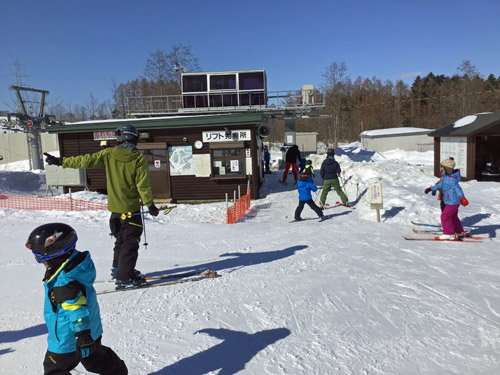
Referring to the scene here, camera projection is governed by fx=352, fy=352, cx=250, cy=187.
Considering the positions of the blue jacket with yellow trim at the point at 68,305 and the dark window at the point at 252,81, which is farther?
the dark window at the point at 252,81

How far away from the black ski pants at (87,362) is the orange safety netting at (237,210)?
7055mm

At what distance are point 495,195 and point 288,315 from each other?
9.98 metres

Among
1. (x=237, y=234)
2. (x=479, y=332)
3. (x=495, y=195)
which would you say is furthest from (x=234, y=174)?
(x=479, y=332)

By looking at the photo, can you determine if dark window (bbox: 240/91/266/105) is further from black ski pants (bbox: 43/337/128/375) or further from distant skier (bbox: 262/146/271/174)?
black ski pants (bbox: 43/337/128/375)

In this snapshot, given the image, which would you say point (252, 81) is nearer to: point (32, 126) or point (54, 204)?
point (54, 204)

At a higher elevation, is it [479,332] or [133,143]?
[133,143]

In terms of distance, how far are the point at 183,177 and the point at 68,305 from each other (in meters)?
11.7

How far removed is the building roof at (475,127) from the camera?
13516 mm

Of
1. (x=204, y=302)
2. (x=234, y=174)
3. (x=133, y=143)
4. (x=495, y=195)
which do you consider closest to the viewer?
(x=204, y=302)

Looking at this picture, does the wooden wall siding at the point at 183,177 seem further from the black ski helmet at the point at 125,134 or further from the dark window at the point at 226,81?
the dark window at the point at 226,81

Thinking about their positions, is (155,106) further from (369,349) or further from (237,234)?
(369,349)

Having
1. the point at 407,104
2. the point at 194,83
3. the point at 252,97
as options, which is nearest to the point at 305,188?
the point at 252,97

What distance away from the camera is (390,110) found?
194 ft

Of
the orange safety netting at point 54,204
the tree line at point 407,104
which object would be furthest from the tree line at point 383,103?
the orange safety netting at point 54,204
